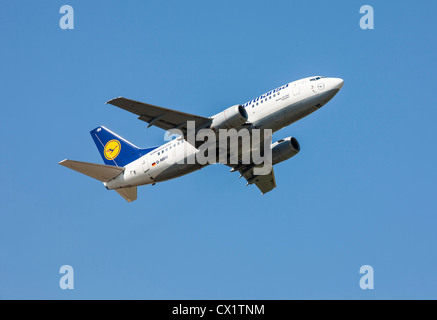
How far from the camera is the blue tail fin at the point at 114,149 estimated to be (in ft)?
174

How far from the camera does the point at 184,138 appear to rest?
155ft

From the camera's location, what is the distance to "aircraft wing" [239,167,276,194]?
5491cm

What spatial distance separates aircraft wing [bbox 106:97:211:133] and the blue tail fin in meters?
5.84

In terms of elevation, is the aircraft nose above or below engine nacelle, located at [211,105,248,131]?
above

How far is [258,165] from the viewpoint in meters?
53.4

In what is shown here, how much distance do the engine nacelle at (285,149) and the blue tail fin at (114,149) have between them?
398 inches

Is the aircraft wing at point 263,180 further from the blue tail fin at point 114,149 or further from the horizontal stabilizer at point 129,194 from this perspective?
the horizontal stabilizer at point 129,194

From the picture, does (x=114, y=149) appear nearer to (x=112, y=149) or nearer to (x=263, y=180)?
(x=112, y=149)

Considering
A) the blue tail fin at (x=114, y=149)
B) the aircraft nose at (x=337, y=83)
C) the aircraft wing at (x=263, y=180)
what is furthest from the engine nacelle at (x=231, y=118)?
the aircraft wing at (x=263, y=180)

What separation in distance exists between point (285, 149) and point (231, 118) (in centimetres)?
832

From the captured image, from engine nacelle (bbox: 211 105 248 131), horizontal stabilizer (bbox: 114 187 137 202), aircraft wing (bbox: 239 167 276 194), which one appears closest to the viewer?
engine nacelle (bbox: 211 105 248 131)

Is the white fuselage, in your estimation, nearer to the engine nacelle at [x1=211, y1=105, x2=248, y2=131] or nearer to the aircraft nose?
the aircraft nose

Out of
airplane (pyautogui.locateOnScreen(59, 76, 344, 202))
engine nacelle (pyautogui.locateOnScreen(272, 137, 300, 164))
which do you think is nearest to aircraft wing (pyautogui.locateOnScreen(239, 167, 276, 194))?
airplane (pyautogui.locateOnScreen(59, 76, 344, 202))

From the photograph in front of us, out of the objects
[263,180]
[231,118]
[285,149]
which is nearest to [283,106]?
[231,118]
